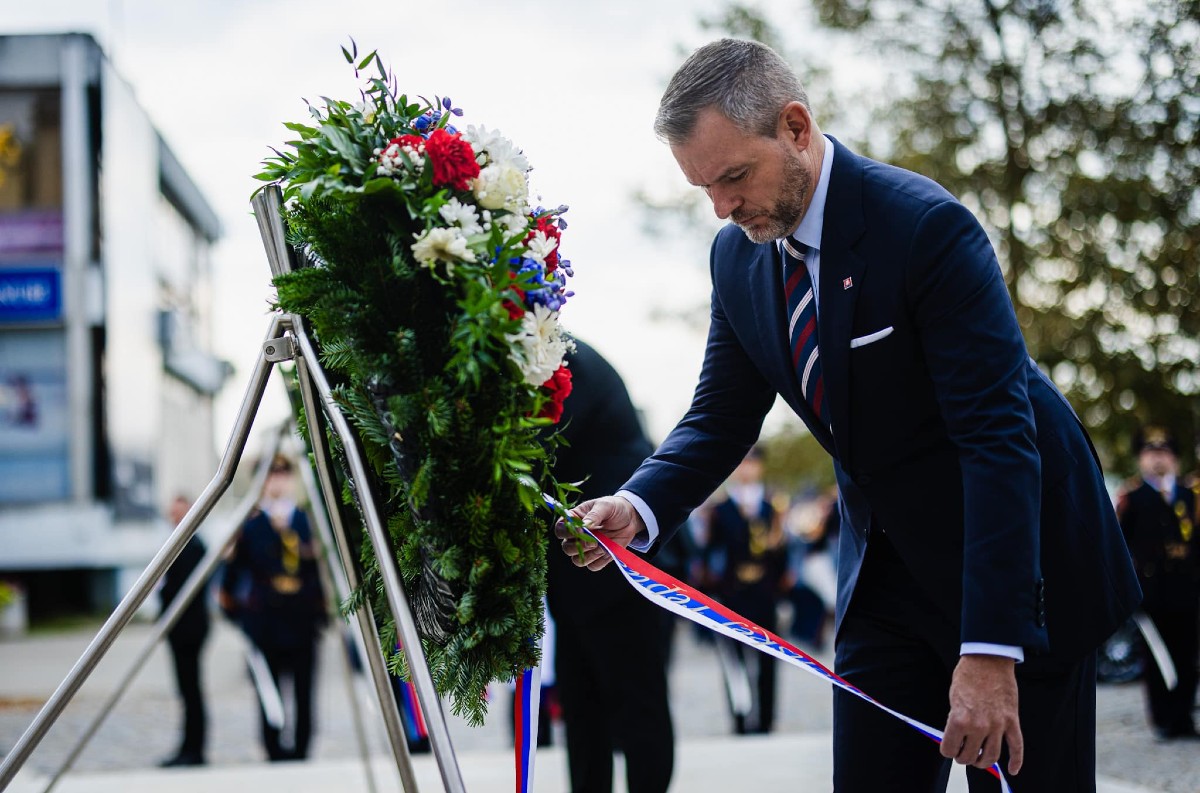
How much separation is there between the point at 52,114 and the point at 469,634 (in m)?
21.0

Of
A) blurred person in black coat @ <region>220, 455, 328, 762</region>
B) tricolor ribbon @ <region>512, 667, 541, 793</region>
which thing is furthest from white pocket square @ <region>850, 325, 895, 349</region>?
blurred person in black coat @ <region>220, 455, 328, 762</region>

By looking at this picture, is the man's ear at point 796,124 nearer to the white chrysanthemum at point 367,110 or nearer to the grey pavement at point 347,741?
the white chrysanthemum at point 367,110

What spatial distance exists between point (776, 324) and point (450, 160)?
2.52 ft

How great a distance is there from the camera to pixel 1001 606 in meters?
2.04

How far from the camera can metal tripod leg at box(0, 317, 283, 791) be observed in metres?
2.19

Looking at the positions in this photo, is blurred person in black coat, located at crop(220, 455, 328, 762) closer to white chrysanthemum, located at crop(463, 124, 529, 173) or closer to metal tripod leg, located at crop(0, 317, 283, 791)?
metal tripod leg, located at crop(0, 317, 283, 791)

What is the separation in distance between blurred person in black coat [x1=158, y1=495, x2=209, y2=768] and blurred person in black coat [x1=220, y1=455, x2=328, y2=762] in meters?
0.24

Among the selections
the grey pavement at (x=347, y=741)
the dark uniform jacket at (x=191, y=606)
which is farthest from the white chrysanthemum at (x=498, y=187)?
the dark uniform jacket at (x=191, y=606)

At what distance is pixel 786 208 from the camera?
2.33 metres

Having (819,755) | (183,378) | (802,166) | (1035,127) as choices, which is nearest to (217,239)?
(183,378)

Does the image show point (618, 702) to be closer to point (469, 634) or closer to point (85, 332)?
point (469, 634)

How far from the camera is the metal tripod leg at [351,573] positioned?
230 cm

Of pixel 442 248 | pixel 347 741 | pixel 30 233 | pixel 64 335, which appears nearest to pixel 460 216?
pixel 442 248

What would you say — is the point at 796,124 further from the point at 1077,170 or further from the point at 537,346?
the point at 1077,170
